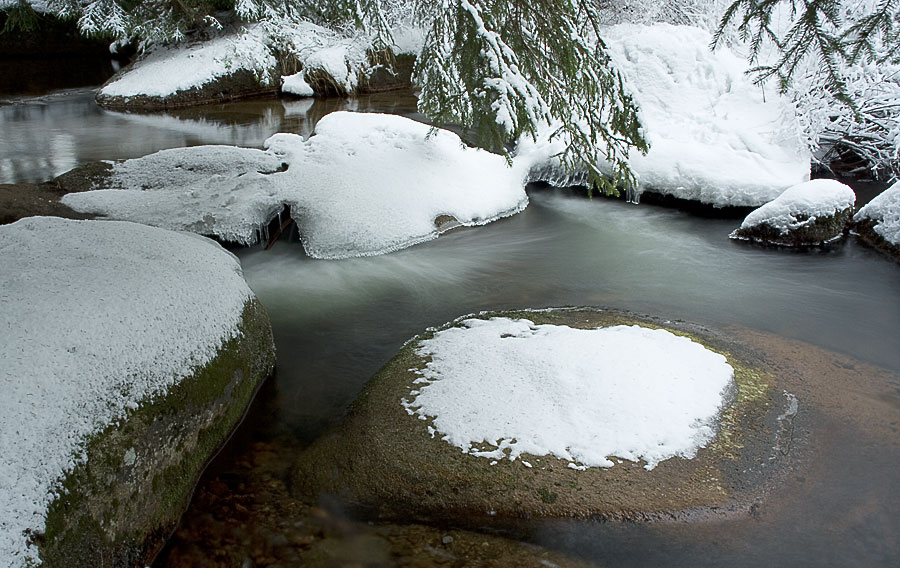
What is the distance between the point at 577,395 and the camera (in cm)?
393

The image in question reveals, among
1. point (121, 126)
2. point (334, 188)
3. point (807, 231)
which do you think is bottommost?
point (807, 231)

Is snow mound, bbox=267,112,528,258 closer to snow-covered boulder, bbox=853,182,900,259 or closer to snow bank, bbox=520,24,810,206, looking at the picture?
snow bank, bbox=520,24,810,206

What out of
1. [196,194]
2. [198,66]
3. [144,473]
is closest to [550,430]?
[144,473]

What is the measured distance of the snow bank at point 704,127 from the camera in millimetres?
8430

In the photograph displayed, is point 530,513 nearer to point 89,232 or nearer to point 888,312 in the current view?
point 89,232

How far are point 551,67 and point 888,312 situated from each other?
3.89 metres

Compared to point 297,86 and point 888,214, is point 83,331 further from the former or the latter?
point 297,86

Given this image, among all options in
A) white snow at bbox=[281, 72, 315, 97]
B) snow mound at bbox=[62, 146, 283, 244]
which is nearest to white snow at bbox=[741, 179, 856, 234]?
snow mound at bbox=[62, 146, 283, 244]

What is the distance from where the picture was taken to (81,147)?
11227 mm

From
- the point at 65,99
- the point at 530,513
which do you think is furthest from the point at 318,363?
the point at 65,99

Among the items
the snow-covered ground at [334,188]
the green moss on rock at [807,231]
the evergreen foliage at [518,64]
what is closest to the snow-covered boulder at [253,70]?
the snow-covered ground at [334,188]

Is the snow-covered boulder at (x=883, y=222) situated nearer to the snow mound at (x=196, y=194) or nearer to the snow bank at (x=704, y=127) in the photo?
the snow bank at (x=704, y=127)

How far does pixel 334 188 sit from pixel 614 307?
3730 mm

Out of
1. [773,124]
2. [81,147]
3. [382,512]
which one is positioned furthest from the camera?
[81,147]
